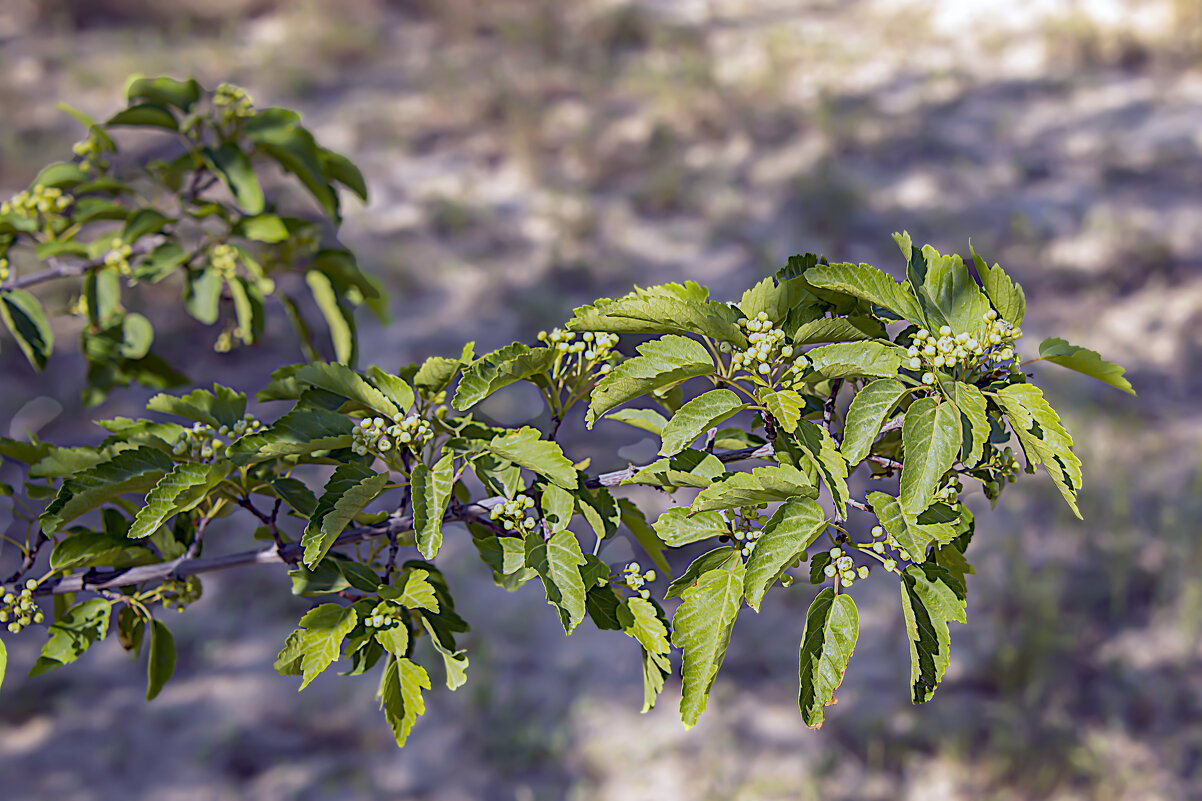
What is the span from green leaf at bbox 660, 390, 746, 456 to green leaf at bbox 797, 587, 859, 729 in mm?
202

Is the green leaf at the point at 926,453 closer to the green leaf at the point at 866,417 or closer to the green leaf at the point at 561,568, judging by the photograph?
the green leaf at the point at 866,417

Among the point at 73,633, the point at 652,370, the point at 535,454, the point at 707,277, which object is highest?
the point at 652,370

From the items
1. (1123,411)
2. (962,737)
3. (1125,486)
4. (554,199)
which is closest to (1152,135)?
(1123,411)

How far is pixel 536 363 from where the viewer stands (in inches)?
39.1

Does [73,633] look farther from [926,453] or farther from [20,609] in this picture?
[926,453]

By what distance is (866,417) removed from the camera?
2.92 ft

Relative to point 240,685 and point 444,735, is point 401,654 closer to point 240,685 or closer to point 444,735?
point 444,735

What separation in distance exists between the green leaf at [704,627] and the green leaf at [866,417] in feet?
0.58

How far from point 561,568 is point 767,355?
12.3 inches

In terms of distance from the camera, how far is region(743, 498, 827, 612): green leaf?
86 centimetres

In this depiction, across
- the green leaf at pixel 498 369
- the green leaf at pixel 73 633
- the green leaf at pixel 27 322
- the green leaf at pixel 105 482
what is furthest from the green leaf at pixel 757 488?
the green leaf at pixel 27 322

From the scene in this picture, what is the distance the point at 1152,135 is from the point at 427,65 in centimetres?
518

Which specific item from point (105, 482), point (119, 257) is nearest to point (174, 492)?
point (105, 482)

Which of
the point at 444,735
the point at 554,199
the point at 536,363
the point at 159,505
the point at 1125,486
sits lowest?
the point at 444,735
